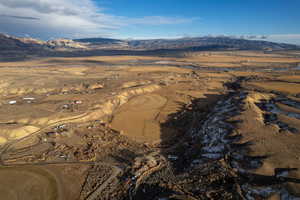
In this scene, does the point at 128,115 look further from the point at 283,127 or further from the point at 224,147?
the point at 283,127

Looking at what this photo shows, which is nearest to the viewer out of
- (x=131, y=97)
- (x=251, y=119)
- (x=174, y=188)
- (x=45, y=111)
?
(x=174, y=188)

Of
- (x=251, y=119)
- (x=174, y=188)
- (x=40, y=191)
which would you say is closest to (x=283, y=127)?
(x=251, y=119)

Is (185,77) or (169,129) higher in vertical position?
(185,77)

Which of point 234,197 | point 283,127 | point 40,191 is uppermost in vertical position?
point 283,127

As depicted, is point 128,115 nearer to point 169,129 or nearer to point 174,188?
point 169,129

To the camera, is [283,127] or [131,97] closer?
[283,127]

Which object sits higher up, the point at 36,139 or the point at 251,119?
the point at 251,119

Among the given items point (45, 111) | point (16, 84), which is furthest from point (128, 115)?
point (16, 84)

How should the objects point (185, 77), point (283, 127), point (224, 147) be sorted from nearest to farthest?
point (224, 147), point (283, 127), point (185, 77)

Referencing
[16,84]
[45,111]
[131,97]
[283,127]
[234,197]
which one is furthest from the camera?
[16,84]
